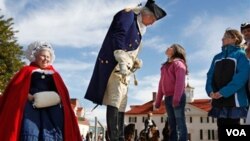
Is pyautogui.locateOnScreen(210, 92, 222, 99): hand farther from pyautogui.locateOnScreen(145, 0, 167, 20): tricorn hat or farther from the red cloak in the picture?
the red cloak

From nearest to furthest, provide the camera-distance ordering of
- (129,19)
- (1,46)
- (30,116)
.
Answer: (30,116), (129,19), (1,46)

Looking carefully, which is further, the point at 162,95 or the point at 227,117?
the point at 162,95

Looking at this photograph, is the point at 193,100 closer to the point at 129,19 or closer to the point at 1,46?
the point at 1,46

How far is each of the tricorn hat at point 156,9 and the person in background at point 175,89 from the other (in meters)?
1.16

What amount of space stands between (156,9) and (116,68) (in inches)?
44.0

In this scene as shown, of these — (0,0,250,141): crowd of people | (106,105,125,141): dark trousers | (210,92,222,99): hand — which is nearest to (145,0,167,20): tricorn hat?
(0,0,250,141): crowd of people

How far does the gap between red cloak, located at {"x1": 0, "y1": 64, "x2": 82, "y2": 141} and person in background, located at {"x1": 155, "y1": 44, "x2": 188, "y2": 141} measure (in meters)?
1.90

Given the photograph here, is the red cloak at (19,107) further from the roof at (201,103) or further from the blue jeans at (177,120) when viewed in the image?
the roof at (201,103)

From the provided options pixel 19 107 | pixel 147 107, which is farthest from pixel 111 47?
pixel 147 107

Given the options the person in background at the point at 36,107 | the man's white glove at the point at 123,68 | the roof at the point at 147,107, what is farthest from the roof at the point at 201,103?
the person in background at the point at 36,107

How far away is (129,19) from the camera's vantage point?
547 cm

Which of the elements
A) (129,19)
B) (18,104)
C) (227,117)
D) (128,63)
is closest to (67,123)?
(18,104)

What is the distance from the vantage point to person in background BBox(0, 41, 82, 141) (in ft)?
14.6

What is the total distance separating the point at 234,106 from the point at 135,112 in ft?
313
